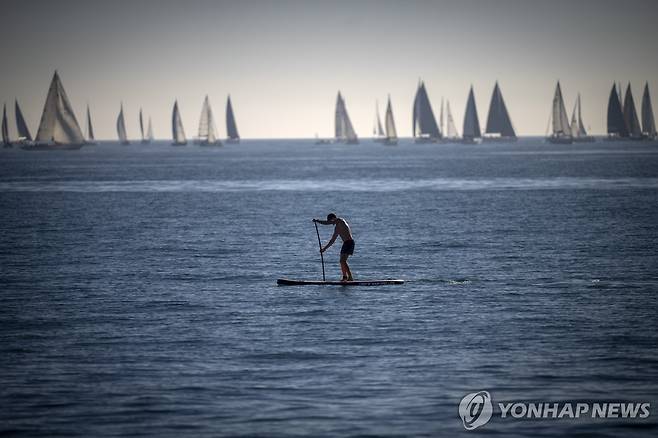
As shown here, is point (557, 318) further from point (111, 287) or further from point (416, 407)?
point (111, 287)

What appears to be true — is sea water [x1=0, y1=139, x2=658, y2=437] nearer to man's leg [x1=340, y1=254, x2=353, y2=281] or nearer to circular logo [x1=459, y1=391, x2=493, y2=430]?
circular logo [x1=459, y1=391, x2=493, y2=430]

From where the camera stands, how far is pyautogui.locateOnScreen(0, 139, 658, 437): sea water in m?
18.6

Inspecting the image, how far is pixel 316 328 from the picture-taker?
84.9ft

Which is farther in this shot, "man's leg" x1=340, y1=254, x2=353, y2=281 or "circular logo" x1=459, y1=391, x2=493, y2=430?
"man's leg" x1=340, y1=254, x2=353, y2=281

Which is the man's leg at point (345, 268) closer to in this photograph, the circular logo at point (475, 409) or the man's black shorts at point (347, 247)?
the man's black shorts at point (347, 247)

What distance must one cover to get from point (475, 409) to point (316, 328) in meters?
7.82

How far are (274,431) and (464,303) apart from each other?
1306 cm

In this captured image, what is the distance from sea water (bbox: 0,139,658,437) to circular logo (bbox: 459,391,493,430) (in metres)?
0.17

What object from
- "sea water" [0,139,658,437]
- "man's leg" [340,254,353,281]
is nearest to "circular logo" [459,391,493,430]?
"sea water" [0,139,658,437]

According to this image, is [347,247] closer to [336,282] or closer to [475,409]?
[336,282]

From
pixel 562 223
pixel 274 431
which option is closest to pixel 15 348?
pixel 274 431

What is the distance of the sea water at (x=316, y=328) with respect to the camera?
61.1ft

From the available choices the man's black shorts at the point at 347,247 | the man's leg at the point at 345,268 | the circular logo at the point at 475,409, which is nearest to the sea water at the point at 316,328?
the circular logo at the point at 475,409

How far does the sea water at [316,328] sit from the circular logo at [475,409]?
6.6 inches
